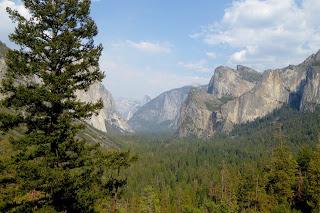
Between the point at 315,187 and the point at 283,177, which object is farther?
the point at 283,177

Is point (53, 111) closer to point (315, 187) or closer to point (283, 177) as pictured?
point (315, 187)

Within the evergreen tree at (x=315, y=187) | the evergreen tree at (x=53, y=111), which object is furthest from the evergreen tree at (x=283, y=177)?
the evergreen tree at (x=53, y=111)

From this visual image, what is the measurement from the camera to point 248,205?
83.9 metres

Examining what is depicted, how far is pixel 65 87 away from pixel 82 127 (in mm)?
2137

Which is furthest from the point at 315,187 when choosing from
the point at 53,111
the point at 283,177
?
the point at 53,111

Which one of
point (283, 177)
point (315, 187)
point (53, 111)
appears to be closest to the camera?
point (53, 111)

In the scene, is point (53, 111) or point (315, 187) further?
point (315, 187)

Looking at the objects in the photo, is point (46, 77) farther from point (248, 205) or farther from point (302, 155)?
point (302, 155)

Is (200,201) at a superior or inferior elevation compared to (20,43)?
inferior

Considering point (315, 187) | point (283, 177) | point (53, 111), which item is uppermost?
point (53, 111)

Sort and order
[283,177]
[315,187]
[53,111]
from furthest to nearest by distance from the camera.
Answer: [283,177]
[315,187]
[53,111]

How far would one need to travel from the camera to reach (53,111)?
63.8 ft

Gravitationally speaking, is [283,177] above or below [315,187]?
above

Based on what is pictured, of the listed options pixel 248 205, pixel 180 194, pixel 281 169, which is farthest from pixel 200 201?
pixel 281 169
